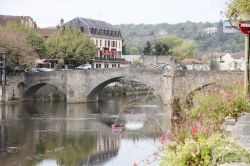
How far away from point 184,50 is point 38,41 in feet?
210

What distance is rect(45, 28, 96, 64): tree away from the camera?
66.7 metres

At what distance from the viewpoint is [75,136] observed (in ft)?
112

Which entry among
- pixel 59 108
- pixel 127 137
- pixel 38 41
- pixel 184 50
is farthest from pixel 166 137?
pixel 184 50

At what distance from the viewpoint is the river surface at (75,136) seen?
26156 mm

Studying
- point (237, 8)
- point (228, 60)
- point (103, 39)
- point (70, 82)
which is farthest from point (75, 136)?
point (228, 60)

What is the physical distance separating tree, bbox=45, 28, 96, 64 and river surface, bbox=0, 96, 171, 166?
1652 cm

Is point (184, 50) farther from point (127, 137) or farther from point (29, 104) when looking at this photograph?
point (127, 137)

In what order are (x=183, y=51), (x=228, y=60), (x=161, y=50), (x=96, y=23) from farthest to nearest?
(x=183, y=51)
(x=228, y=60)
(x=161, y=50)
(x=96, y=23)

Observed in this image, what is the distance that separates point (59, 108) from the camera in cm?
5191

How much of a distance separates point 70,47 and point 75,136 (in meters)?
33.6

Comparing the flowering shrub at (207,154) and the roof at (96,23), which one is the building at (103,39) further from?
the flowering shrub at (207,154)

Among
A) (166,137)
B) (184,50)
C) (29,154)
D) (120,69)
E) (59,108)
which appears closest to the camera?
(166,137)

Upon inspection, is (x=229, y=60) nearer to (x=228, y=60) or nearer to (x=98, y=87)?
(x=228, y=60)

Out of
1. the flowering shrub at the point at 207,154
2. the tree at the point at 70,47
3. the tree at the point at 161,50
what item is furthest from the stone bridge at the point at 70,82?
the flowering shrub at the point at 207,154
